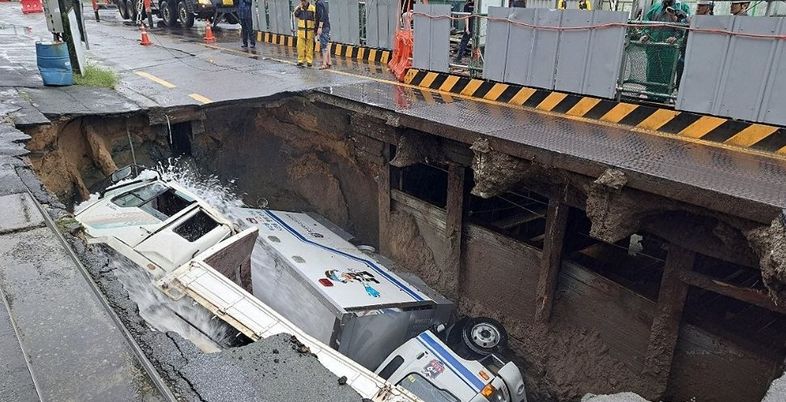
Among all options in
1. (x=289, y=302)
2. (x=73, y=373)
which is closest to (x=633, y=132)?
(x=289, y=302)

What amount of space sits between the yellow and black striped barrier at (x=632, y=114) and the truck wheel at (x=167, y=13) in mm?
15816

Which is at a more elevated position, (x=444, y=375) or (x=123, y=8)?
(x=123, y=8)

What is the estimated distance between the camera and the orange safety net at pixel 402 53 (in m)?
10.4

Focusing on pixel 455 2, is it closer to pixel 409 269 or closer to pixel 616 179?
pixel 409 269

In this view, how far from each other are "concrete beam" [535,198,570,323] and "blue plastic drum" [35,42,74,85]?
8.80 meters

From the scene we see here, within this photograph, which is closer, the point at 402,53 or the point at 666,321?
the point at 666,321

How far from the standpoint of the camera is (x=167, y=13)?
842 inches

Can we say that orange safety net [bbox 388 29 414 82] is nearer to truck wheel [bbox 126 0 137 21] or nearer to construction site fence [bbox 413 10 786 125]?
construction site fence [bbox 413 10 786 125]

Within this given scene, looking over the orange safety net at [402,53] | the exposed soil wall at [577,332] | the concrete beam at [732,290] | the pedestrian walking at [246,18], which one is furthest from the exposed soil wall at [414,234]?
the pedestrian walking at [246,18]

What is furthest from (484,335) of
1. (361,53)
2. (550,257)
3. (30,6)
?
(30,6)

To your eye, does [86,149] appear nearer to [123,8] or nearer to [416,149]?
[416,149]

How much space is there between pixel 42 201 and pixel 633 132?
21.7ft

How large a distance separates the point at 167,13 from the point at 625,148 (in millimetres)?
20447

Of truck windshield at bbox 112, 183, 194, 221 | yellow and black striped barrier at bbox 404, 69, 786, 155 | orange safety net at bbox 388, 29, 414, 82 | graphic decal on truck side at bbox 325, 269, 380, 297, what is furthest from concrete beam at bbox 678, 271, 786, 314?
orange safety net at bbox 388, 29, 414, 82
